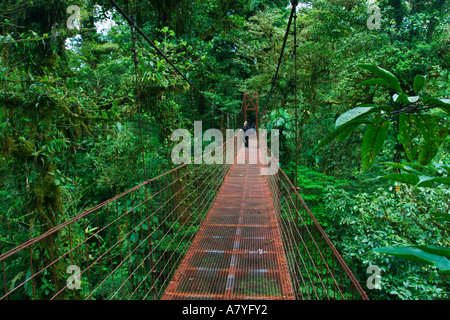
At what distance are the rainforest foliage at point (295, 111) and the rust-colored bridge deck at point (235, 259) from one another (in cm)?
80

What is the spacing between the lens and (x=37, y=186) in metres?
2.53

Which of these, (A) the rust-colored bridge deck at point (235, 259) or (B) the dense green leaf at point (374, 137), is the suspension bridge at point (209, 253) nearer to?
(A) the rust-colored bridge deck at point (235, 259)

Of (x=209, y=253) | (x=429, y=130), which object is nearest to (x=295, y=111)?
(x=209, y=253)

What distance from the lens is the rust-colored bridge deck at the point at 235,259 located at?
1562 mm

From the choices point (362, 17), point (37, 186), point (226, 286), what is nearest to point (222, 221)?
point (226, 286)

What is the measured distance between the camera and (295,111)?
1.68 metres

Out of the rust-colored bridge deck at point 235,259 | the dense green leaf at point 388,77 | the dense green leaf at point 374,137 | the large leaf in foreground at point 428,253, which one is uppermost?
the dense green leaf at point 388,77

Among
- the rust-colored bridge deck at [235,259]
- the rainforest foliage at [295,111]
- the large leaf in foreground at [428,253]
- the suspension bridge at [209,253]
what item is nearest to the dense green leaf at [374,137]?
the rainforest foliage at [295,111]

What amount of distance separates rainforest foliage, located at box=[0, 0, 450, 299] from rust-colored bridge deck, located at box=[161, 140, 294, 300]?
2.62 feet

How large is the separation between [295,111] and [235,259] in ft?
3.44

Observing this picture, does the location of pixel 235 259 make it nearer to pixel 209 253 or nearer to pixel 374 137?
pixel 209 253
